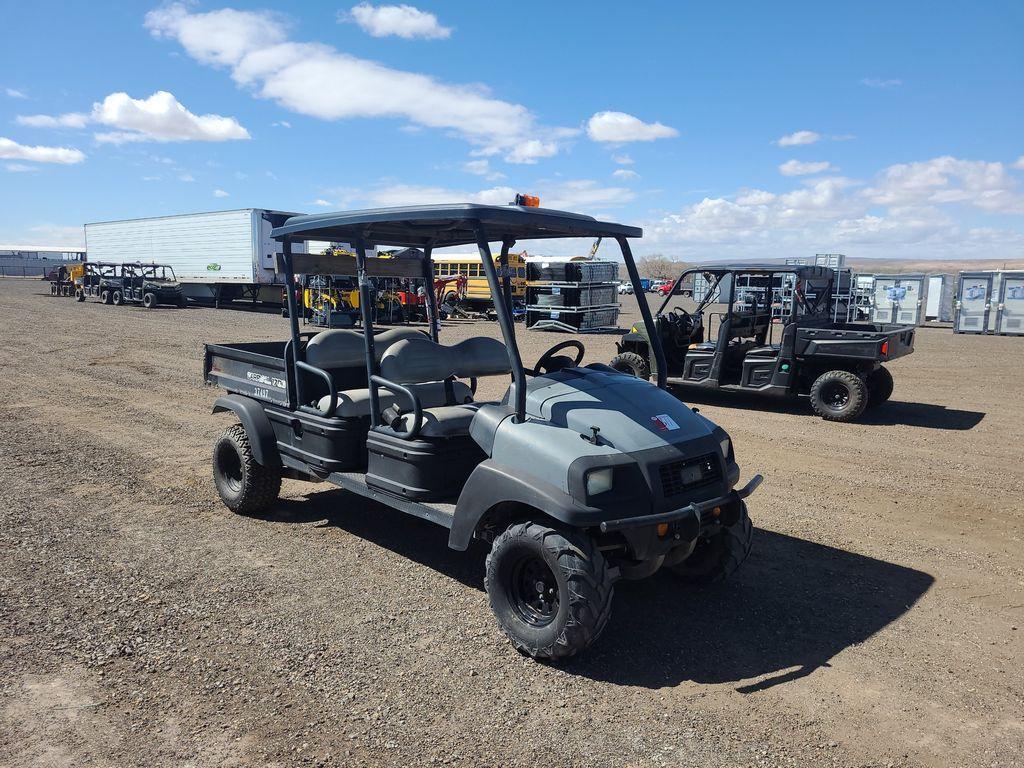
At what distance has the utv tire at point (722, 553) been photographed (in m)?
4.26

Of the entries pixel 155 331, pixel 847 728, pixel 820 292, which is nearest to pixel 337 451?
pixel 847 728

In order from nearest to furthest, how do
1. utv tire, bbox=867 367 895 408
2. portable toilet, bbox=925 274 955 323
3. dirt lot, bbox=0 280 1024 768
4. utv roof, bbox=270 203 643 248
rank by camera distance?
dirt lot, bbox=0 280 1024 768
utv roof, bbox=270 203 643 248
utv tire, bbox=867 367 895 408
portable toilet, bbox=925 274 955 323

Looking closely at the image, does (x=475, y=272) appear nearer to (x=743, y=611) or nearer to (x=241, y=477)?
(x=241, y=477)

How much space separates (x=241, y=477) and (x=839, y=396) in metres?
7.87

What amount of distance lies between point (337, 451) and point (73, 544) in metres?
2.04

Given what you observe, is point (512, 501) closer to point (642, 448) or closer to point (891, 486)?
point (642, 448)

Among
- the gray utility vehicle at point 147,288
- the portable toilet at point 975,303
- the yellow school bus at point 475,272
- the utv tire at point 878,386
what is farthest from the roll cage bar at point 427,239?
the gray utility vehicle at point 147,288

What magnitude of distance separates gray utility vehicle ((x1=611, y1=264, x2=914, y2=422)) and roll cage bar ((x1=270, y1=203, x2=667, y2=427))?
556 cm

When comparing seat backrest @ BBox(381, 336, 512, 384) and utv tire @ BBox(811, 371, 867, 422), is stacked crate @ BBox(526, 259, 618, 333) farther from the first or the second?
seat backrest @ BBox(381, 336, 512, 384)

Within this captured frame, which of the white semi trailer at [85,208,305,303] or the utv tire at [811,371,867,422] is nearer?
the utv tire at [811,371,867,422]

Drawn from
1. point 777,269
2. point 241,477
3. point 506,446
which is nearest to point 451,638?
point 506,446

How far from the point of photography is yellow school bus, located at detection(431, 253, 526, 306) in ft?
91.7

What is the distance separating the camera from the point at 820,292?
1074 centimetres

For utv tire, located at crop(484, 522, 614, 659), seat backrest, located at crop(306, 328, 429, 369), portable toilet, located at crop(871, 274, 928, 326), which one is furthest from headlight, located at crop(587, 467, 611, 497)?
portable toilet, located at crop(871, 274, 928, 326)
